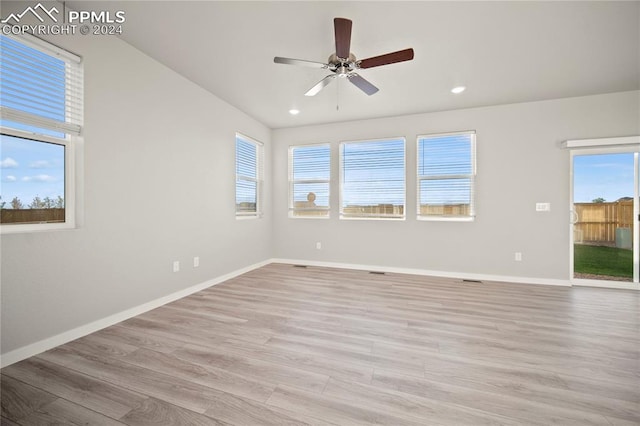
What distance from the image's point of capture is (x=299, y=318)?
2617mm

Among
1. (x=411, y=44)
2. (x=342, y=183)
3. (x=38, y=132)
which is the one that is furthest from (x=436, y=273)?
(x=38, y=132)

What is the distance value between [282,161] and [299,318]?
3.44 metres

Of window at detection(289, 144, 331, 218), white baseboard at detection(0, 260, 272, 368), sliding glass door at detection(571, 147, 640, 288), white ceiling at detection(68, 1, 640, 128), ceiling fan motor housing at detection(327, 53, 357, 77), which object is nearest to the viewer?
white baseboard at detection(0, 260, 272, 368)

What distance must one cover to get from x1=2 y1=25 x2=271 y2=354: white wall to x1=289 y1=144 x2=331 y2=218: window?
5.32ft

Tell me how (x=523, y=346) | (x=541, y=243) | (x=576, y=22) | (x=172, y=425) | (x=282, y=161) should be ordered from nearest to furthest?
(x=172, y=425)
(x=523, y=346)
(x=576, y=22)
(x=541, y=243)
(x=282, y=161)

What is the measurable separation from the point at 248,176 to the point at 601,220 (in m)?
5.48

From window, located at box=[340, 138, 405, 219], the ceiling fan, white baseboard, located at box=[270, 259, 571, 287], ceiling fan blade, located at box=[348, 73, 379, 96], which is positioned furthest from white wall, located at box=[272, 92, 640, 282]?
the ceiling fan

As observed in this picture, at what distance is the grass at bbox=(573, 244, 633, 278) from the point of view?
12.0ft

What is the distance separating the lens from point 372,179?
4746 millimetres

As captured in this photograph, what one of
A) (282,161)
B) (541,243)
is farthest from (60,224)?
(541,243)

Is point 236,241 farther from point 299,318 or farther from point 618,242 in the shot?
point 618,242

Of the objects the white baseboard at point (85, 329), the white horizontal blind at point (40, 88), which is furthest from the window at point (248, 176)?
the white horizontal blind at point (40, 88)

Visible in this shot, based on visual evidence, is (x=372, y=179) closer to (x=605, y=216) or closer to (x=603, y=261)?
(x=605, y=216)

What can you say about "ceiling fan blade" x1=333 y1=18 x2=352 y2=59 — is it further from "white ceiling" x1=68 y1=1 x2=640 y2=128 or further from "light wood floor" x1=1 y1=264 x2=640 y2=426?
"light wood floor" x1=1 y1=264 x2=640 y2=426
